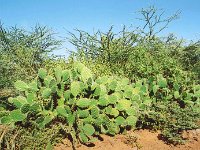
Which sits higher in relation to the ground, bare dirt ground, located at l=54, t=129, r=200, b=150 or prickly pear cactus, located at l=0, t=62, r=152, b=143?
prickly pear cactus, located at l=0, t=62, r=152, b=143

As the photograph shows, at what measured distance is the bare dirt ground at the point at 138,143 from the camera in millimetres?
5850

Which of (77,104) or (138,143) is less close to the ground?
(77,104)

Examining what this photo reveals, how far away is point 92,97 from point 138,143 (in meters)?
1.22

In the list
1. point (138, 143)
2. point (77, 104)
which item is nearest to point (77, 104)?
point (77, 104)

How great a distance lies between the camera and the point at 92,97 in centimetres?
636

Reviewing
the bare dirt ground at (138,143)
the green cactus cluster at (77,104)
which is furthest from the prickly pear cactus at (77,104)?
the bare dirt ground at (138,143)

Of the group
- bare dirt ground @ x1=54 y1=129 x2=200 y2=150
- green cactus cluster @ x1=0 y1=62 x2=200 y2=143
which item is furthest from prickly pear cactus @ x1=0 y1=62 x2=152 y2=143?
bare dirt ground @ x1=54 y1=129 x2=200 y2=150

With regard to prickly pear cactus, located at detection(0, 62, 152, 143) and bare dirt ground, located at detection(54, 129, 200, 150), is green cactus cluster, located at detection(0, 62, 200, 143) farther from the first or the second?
bare dirt ground, located at detection(54, 129, 200, 150)

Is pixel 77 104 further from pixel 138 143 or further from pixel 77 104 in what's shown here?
pixel 138 143

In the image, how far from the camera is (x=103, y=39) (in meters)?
9.73

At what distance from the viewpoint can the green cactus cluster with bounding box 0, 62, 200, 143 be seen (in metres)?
5.78

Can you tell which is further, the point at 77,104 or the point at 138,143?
the point at 138,143

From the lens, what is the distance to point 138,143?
6.27 meters

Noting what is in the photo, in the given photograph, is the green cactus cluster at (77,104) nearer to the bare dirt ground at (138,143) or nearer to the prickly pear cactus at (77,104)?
the prickly pear cactus at (77,104)
